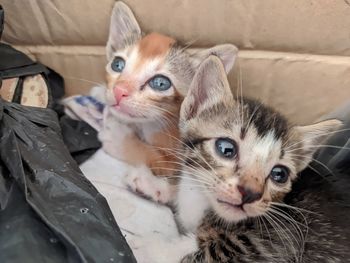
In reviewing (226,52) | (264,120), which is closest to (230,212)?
(264,120)

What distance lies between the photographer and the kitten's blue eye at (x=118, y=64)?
5.20 feet

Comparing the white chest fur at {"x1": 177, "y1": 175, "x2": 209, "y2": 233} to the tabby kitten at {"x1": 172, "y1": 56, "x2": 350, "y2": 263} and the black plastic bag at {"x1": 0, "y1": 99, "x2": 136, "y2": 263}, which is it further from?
the black plastic bag at {"x1": 0, "y1": 99, "x2": 136, "y2": 263}

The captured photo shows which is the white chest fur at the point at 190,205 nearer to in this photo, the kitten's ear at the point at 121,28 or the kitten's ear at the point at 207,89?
the kitten's ear at the point at 207,89

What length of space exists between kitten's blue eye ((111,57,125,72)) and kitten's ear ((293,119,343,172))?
0.55 metres

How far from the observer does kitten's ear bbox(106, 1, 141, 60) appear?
1.58 meters

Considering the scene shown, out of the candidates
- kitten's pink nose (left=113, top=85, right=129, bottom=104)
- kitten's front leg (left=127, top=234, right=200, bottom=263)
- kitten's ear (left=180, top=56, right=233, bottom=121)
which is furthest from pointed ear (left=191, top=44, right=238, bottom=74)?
kitten's front leg (left=127, top=234, right=200, bottom=263)

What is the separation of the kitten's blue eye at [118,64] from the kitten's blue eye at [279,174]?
0.57 meters

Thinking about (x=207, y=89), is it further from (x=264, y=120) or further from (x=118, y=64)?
(x=118, y=64)

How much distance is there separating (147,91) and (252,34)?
34cm

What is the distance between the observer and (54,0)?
5.42 ft

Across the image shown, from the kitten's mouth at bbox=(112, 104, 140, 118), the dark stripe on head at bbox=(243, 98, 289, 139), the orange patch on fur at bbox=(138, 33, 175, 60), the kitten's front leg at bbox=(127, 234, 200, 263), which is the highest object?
the orange patch on fur at bbox=(138, 33, 175, 60)

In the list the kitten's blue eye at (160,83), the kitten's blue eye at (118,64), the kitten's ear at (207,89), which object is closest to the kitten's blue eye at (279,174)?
the kitten's ear at (207,89)

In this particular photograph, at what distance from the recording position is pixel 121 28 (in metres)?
1.62

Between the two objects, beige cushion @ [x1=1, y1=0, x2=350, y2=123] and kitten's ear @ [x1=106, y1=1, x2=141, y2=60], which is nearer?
beige cushion @ [x1=1, y1=0, x2=350, y2=123]
